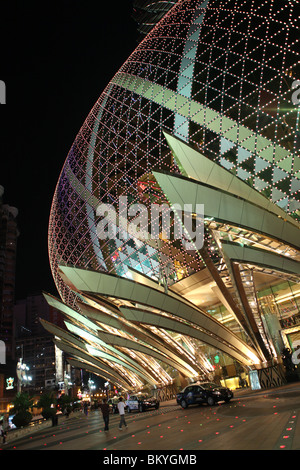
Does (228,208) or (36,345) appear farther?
(36,345)

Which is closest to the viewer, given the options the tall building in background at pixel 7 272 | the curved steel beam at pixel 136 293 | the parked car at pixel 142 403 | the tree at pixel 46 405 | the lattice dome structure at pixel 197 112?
the lattice dome structure at pixel 197 112

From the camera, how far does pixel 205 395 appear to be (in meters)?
14.8

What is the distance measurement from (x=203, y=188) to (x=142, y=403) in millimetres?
Answer: 14173

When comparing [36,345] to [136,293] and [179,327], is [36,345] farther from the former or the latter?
[136,293]

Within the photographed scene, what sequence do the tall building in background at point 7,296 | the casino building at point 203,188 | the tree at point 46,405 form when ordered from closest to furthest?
the casino building at point 203,188, the tree at point 46,405, the tall building in background at point 7,296

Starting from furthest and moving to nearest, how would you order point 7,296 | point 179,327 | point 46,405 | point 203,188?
point 7,296, point 46,405, point 179,327, point 203,188

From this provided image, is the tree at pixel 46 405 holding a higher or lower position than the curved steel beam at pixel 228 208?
lower

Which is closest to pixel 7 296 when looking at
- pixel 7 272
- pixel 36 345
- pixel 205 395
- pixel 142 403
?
pixel 7 272

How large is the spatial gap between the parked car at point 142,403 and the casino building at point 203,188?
14.2ft

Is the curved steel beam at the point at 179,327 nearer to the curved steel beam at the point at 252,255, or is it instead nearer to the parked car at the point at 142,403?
the parked car at the point at 142,403

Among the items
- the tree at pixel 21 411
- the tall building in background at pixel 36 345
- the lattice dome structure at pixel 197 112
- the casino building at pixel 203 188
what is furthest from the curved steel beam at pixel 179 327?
the tall building in background at pixel 36 345

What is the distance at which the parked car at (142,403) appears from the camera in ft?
67.0

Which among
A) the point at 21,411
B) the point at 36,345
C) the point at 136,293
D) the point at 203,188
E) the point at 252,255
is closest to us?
the point at 203,188

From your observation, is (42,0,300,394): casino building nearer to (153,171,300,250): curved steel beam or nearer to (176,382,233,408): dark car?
(153,171,300,250): curved steel beam
